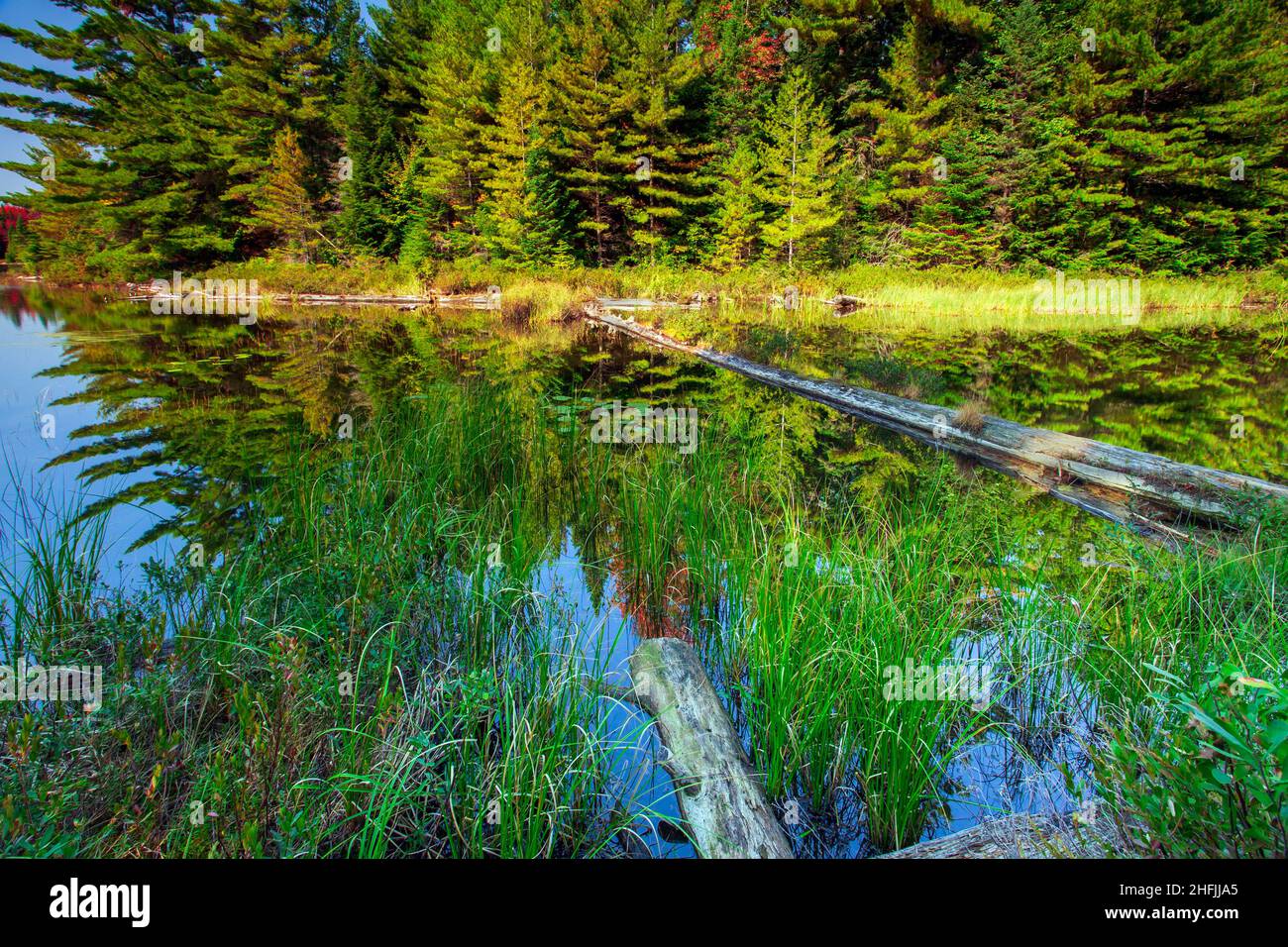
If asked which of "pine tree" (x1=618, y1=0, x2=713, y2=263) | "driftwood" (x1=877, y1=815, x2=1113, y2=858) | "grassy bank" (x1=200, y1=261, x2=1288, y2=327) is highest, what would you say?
"pine tree" (x1=618, y1=0, x2=713, y2=263)

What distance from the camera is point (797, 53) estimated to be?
85.4ft

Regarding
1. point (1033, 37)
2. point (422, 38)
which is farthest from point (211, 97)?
point (1033, 37)

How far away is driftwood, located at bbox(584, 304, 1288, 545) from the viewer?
3867mm

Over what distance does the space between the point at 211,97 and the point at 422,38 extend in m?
10.9

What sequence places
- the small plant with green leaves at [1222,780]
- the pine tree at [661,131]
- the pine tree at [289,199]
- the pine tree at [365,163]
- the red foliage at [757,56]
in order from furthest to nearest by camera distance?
the pine tree at [365,163] < the red foliage at [757,56] < the pine tree at [289,199] < the pine tree at [661,131] < the small plant with green leaves at [1222,780]

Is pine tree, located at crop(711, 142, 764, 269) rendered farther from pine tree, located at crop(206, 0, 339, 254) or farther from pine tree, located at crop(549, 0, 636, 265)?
pine tree, located at crop(206, 0, 339, 254)

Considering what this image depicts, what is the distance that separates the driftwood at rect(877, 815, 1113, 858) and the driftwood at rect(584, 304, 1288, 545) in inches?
114

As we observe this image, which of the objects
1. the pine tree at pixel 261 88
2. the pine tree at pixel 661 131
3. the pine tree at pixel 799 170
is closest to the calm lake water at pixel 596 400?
the pine tree at pixel 799 170

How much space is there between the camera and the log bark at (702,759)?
5.73 feet

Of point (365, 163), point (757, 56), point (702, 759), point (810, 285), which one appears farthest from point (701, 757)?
point (365, 163)

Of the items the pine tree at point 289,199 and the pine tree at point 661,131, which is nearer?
the pine tree at point 661,131

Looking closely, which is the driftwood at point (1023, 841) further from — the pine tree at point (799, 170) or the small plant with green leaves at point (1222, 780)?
the pine tree at point (799, 170)

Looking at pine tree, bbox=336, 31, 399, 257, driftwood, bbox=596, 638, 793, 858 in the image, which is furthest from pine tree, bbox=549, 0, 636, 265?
driftwood, bbox=596, 638, 793, 858

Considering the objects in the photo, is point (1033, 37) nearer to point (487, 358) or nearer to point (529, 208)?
point (529, 208)
